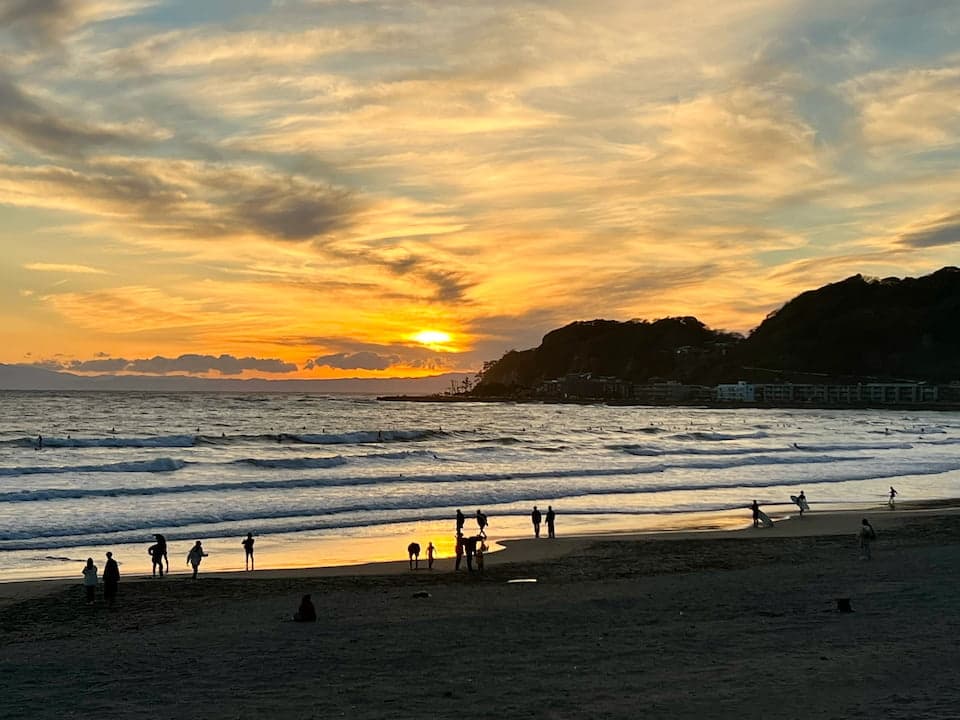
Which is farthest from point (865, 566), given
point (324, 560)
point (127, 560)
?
point (127, 560)

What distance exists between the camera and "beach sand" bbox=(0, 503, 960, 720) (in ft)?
35.8

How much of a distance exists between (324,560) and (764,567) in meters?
12.5

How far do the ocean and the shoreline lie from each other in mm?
1325

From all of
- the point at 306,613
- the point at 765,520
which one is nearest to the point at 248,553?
the point at 306,613

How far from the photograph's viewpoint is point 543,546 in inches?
1054

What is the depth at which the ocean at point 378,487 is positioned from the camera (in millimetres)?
28953

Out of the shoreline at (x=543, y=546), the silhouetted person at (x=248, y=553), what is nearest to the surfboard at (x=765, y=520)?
the shoreline at (x=543, y=546)

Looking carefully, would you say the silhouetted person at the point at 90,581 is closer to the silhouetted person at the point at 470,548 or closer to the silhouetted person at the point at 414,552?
the silhouetted person at the point at 414,552

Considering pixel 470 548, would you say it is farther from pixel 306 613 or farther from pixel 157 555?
pixel 157 555

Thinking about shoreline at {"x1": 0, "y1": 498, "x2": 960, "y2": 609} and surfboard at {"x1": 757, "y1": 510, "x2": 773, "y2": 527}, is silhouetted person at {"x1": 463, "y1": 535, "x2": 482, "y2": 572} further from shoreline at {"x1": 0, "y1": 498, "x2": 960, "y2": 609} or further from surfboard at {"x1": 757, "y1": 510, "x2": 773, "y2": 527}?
surfboard at {"x1": 757, "y1": 510, "x2": 773, "y2": 527}

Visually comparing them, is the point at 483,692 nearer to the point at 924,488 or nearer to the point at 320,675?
the point at 320,675

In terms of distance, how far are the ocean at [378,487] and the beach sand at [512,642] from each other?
5877 millimetres

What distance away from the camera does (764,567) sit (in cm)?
2189

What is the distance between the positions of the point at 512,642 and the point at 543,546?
1265cm
